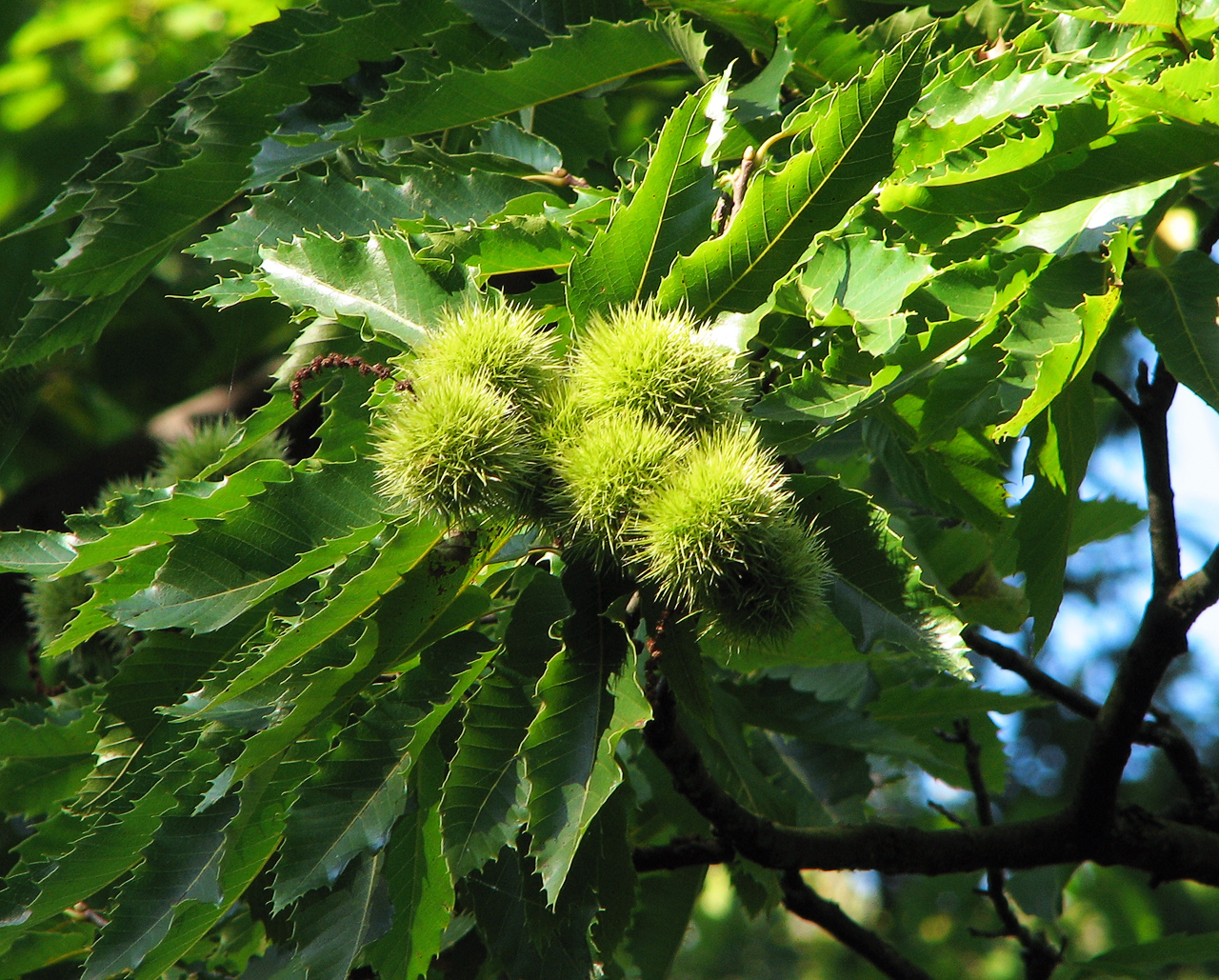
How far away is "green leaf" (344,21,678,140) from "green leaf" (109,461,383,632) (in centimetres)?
68

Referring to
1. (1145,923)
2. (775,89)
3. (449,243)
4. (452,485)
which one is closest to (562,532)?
(452,485)

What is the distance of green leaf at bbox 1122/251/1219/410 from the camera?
1161mm

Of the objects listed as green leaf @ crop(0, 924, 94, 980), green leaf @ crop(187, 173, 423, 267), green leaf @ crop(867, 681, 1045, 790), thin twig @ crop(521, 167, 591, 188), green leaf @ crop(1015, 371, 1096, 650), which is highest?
thin twig @ crop(521, 167, 591, 188)

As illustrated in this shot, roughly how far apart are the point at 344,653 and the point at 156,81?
3237 mm

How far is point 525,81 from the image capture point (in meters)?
1.63

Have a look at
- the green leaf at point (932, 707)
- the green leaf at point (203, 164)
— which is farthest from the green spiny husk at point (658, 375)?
the green leaf at point (932, 707)

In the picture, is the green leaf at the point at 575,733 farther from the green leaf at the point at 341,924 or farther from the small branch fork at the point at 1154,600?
the small branch fork at the point at 1154,600

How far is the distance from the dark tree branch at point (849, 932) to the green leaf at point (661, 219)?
4.84ft

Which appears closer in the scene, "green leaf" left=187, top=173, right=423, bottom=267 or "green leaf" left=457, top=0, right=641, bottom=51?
"green leaf" left=187, top=173, right=423, bottom=267

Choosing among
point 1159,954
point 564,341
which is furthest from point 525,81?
point 1159,954

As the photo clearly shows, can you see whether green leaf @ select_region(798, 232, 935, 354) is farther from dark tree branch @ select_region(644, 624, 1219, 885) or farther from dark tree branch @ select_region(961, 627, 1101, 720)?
dark tree branch @ select_region(961, 627, 1101, 720)

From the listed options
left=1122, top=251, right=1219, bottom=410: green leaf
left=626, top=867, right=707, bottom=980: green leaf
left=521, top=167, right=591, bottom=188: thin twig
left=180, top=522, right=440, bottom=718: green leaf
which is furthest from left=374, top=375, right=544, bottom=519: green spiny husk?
left=626, top=867, right=707, bottom=980: green leaf

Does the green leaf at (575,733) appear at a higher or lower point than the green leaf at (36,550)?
lower

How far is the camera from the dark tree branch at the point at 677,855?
200 centimetres
